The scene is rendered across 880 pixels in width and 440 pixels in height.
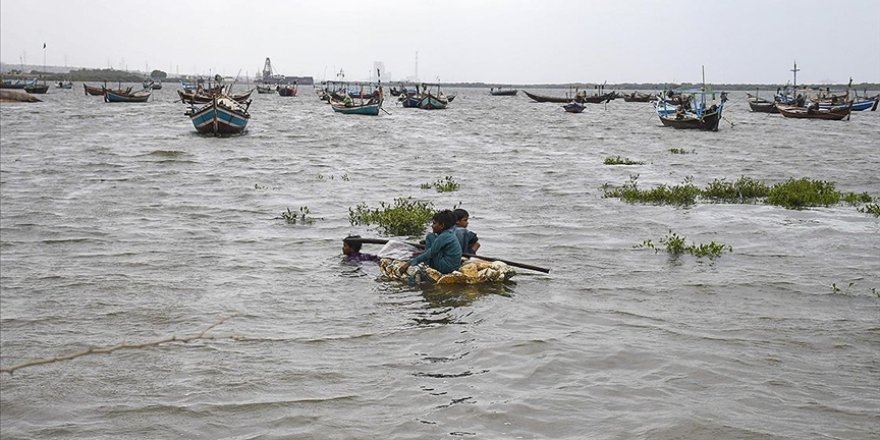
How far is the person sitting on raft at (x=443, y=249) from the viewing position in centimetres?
1067

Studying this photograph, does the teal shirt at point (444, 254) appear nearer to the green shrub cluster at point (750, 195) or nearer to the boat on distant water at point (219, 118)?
the green shrub cluster at point (750, 195)

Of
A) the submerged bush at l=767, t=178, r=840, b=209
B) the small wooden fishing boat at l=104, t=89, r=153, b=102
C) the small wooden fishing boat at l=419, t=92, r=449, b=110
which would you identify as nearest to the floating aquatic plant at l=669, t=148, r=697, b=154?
the submerged bush at l=767, t=178, r=840, b=209

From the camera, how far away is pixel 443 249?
35.3 feet

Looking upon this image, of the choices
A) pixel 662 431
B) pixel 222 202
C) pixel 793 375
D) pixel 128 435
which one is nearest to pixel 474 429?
pixel 662 431

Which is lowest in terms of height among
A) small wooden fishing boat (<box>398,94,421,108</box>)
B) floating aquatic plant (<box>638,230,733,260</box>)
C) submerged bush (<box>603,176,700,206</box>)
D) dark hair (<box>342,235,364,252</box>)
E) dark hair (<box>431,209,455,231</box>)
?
floating aquatic plant (<box>638,230,733,260</box>)

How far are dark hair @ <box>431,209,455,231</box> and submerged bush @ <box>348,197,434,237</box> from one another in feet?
12.4

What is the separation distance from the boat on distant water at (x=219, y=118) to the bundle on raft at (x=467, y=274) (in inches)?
1105

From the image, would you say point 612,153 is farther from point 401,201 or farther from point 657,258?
point 657,258

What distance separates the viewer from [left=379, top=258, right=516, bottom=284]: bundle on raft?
10711mm

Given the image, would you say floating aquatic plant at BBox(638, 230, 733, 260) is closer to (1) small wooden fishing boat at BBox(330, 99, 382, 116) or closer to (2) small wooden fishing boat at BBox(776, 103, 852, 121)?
(1) small wooden fishing boat at BBox(330, 99, 382, 116)

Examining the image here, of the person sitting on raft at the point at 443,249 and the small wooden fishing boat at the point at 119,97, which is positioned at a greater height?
the small wooden fishing boat at the point at 119,97

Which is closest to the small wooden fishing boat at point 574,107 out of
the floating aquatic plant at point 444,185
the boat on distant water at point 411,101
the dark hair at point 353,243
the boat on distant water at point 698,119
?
the boat on distant water at point 411,101

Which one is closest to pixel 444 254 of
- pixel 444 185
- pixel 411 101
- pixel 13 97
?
pixel 13 97

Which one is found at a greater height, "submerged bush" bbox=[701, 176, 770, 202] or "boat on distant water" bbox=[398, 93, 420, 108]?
"boat on distant water" bbox=[398, 93, 420, 108]
